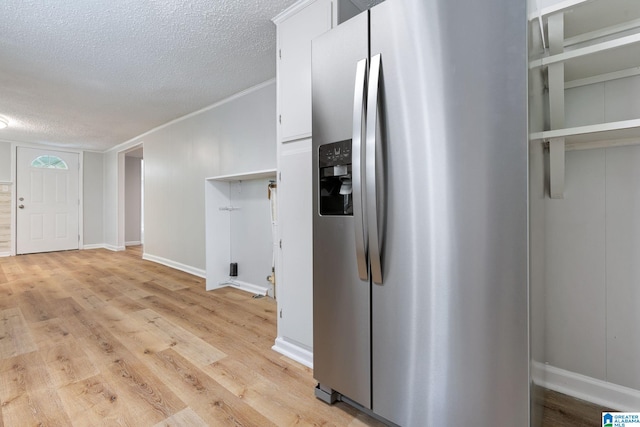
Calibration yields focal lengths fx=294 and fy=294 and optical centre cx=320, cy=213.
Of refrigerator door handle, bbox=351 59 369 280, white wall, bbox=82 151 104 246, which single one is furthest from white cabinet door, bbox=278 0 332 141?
white wall, bbox=82 151 104 246

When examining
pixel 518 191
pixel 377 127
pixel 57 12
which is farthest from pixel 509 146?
pixel 57 12

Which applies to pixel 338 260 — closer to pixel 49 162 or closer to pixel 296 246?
pixel 296 246

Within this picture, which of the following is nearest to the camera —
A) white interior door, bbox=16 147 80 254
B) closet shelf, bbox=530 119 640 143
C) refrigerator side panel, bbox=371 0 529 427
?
refrigerator side panel, bbox=371 0 529 427

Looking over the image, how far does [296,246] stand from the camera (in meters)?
1.88

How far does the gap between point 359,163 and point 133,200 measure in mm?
7949

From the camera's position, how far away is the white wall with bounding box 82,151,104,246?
6.71m

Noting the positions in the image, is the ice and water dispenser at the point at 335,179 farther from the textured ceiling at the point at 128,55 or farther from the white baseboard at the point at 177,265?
the white baseboard at the point at 177,265

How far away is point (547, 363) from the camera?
157 cm

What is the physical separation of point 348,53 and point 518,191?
0.89m

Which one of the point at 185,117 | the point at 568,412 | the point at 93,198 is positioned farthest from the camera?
the point at 93,198

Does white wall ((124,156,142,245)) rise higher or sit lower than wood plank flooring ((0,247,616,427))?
higher

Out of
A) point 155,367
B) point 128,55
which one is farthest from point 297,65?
point 155,367

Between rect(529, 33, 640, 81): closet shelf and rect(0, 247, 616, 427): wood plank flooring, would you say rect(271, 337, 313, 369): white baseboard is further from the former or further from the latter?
rect(529, 33, 640, 81): closet shelf

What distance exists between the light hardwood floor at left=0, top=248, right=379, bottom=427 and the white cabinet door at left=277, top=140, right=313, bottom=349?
0.24m
